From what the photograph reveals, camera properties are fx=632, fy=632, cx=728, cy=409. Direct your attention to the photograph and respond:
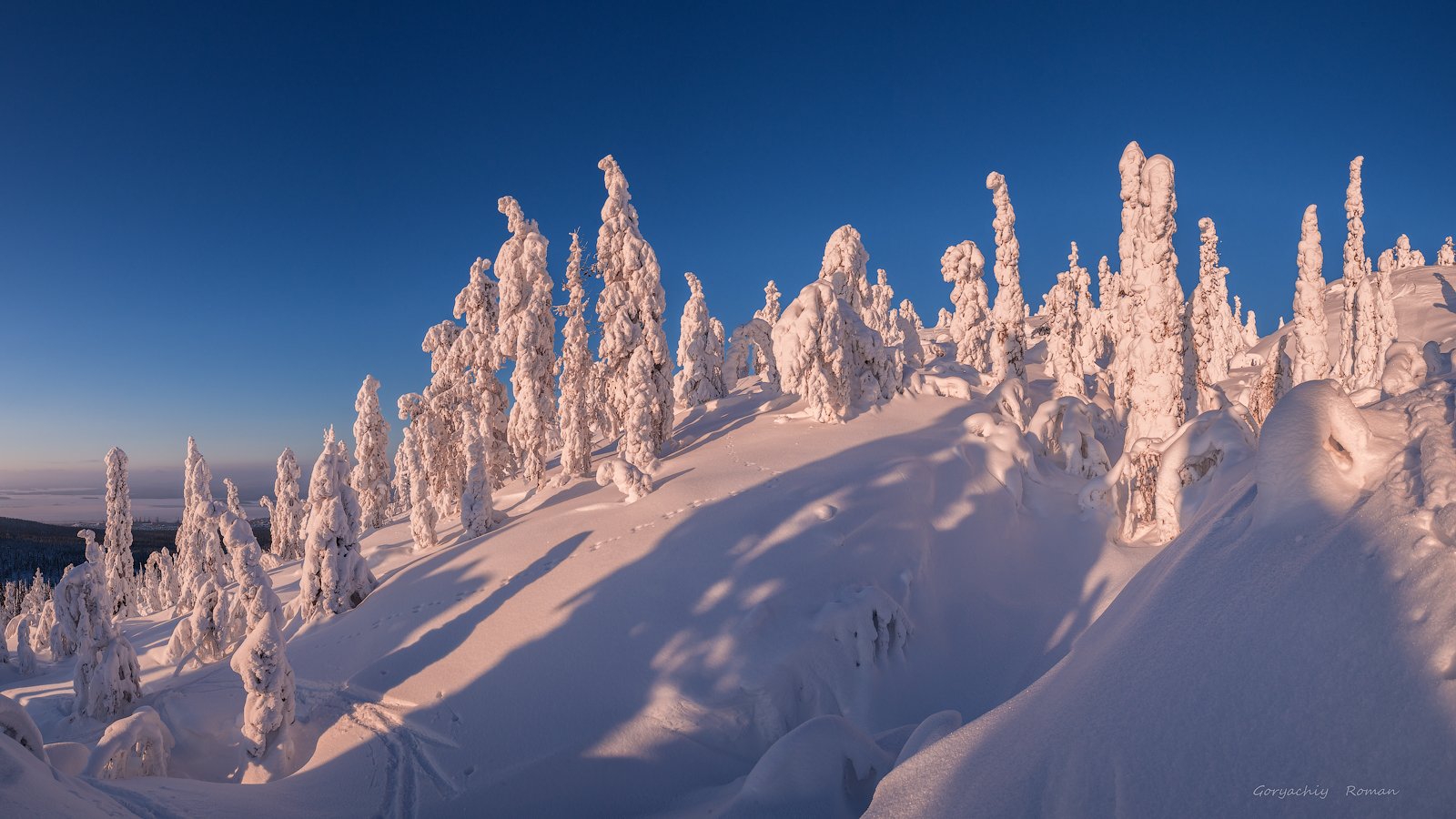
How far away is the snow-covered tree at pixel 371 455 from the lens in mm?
31283

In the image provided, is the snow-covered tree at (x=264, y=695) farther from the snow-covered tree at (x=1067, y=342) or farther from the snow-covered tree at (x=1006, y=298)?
the snow-covered tree at (x=1006, y=298)

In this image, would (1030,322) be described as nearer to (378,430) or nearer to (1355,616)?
(378,430)

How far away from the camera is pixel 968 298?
33062mm

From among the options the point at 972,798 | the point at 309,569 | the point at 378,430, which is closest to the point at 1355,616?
the point at 972,798

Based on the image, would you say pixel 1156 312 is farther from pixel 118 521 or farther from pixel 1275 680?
pixel 118 521

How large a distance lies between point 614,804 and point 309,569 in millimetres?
11809

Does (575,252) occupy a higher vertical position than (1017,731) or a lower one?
higher

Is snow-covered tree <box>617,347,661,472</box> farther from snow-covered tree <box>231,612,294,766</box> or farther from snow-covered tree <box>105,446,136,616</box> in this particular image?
snow-covered tree <box>105,446,136,616</box>

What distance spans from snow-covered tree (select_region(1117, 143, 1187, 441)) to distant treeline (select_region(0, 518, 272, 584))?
8516 centimetres

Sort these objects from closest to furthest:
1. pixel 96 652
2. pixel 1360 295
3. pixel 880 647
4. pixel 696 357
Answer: pixel 880 647 < pixel 96 652 < pixel 1360 295 < pixel 696 357

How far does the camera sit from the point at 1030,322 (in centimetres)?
8325

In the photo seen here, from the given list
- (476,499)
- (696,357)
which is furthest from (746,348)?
(476,499)

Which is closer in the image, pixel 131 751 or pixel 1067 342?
pixel 131 751

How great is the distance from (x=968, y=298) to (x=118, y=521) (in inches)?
2027
